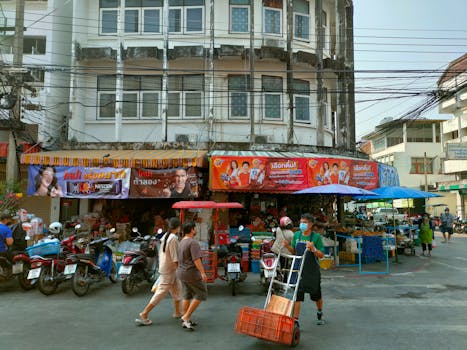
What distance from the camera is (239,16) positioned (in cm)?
1599

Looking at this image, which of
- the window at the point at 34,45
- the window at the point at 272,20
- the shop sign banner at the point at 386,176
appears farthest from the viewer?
the window at the point at 34,45

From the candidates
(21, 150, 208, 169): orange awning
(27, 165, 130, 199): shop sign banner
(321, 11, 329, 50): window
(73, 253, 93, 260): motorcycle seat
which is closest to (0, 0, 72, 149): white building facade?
(21, 150, 208, 169): orange awning

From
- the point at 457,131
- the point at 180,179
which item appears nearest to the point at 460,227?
the point at 457,131

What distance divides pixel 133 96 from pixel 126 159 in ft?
13.5

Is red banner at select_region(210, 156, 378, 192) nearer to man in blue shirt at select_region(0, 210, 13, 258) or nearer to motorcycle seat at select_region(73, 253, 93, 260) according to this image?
motorcycle seat at select_region(73, 253, 93, 260)

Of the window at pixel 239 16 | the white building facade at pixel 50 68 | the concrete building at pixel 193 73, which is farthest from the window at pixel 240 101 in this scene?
the white building facade at pixel 50 68

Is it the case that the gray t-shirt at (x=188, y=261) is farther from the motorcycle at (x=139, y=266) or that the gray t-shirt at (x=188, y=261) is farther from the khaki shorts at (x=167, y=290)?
the motorcycle at (x=139, y=266)

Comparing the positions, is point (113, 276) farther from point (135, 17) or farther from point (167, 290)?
point (135, 17)

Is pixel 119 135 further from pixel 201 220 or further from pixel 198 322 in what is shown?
pixel 198 322

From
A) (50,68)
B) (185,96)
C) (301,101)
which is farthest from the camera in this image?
(301,101)

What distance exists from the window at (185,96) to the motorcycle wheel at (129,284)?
Result: 8.60 meters

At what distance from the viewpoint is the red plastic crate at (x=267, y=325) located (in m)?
4.96

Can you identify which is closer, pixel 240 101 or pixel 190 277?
pixel 190 277

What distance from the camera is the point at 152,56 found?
15.3 metres
